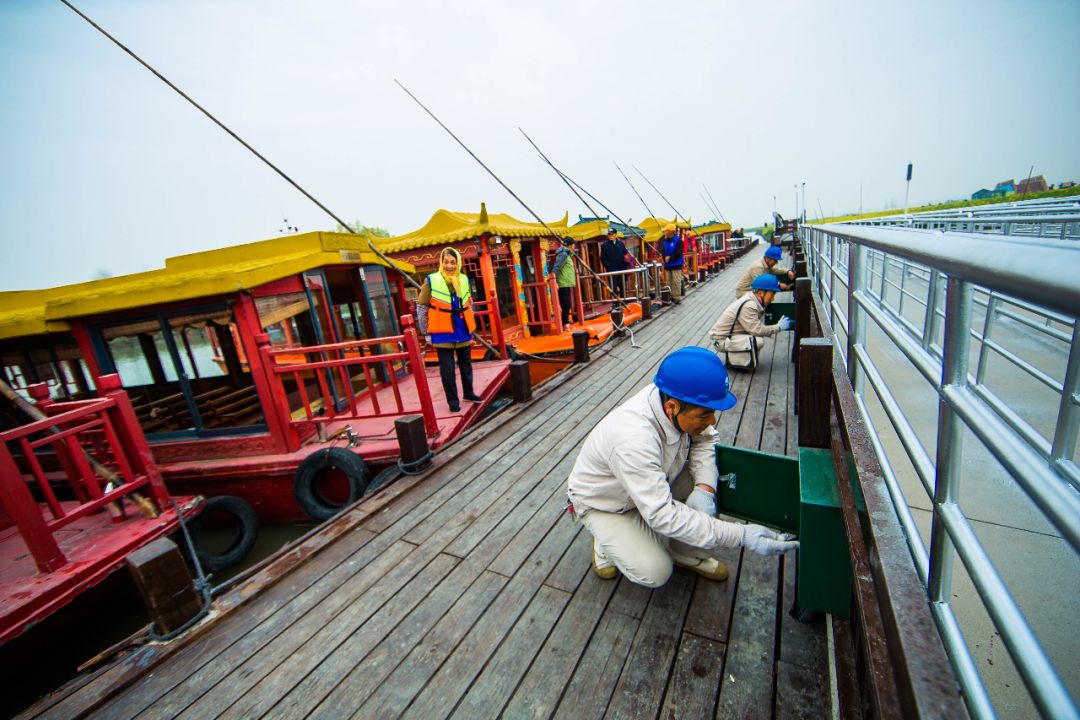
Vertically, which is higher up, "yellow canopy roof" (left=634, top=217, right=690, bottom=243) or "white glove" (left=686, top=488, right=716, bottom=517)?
"yellow canopy roof" (left=634, top=217, right=690, bottom=243)

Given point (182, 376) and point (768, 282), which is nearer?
point (768, 282)

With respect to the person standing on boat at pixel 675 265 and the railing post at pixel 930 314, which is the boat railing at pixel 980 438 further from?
the person standing on boat at pixel 675 265

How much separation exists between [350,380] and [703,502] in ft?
17.4

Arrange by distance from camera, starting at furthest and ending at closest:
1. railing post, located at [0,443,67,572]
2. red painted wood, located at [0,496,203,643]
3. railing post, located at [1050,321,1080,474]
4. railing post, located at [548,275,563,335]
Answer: railing post, located at [548,275,563,335] < red painted wood, located at [0,496,203,643] < railing post, located at [0,443,67,572] < railing post, located at [1050,321,1080,474]

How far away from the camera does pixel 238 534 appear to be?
16.5 ft

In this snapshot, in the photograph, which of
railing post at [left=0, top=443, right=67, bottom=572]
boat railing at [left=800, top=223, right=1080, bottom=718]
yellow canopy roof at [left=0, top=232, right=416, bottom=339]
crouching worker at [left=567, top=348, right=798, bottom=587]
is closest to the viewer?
boat railing at [left=800, top=223, right=1080, bottom=718]

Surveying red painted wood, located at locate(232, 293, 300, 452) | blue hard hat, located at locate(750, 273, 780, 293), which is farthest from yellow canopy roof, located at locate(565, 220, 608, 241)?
red painted wood, located at locate(232, 293, 300, 452)

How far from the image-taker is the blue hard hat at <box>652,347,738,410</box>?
6.28 feet

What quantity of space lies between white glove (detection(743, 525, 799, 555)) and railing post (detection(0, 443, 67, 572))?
4436mm

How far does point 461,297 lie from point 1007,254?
A: 472cm

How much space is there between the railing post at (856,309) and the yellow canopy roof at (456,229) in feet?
22.6

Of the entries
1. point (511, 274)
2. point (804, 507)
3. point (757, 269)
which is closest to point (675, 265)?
point (511, 274)

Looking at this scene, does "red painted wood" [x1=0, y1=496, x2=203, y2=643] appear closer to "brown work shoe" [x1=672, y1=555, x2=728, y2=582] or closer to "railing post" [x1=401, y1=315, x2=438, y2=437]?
"railing post" [x1=401, y1=315, x2=438, y2=437]

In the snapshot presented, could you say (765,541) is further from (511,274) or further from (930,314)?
(511,274)
